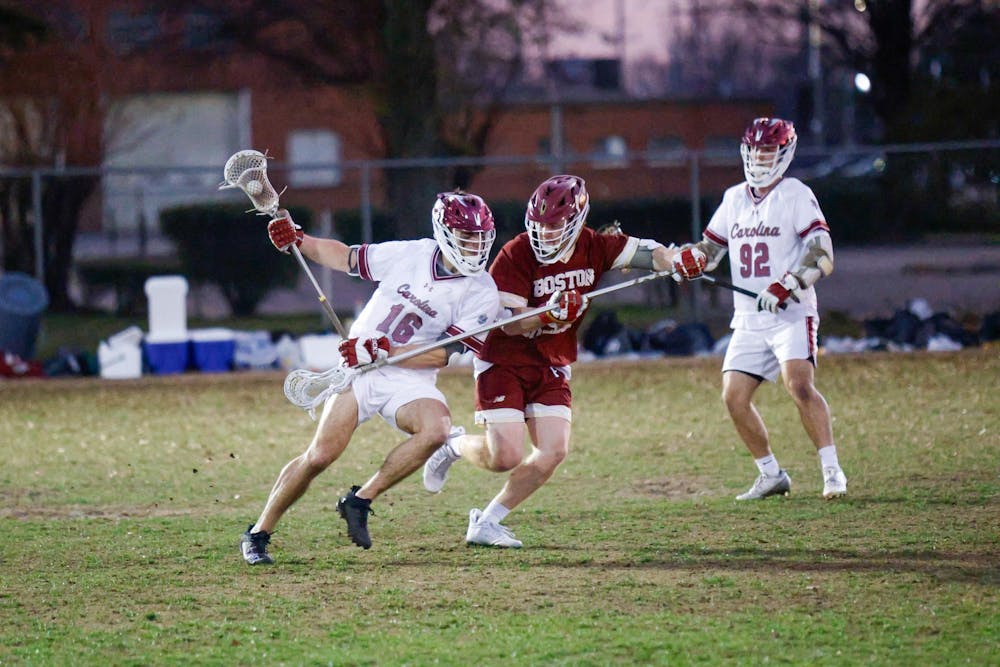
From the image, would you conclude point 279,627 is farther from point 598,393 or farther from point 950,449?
point 598,393

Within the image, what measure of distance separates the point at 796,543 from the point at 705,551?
47cm

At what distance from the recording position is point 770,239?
320 inches

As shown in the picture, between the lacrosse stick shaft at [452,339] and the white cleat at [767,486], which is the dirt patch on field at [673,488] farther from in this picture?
the lacrosse stick shaft at [452,339]

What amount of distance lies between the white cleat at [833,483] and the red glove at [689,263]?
1.57 m

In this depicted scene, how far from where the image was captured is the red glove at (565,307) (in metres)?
6.75

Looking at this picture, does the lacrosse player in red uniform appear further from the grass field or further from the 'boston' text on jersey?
the grass field

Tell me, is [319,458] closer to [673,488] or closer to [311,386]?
[311,386]

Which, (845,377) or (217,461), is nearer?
(217,461)

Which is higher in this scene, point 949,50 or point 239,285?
point 949,50

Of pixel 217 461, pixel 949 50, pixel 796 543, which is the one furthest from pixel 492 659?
pixel 949 50

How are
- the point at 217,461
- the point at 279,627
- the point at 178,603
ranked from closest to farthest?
the point at 279,627 → the point at 178,603 → the point at 217,461

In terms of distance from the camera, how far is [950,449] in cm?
959

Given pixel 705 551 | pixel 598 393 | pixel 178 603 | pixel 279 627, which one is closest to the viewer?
pixel 279 627

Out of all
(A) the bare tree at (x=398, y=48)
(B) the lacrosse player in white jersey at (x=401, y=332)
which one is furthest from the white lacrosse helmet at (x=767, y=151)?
(A) the bare tree at (x=398, y=48)
